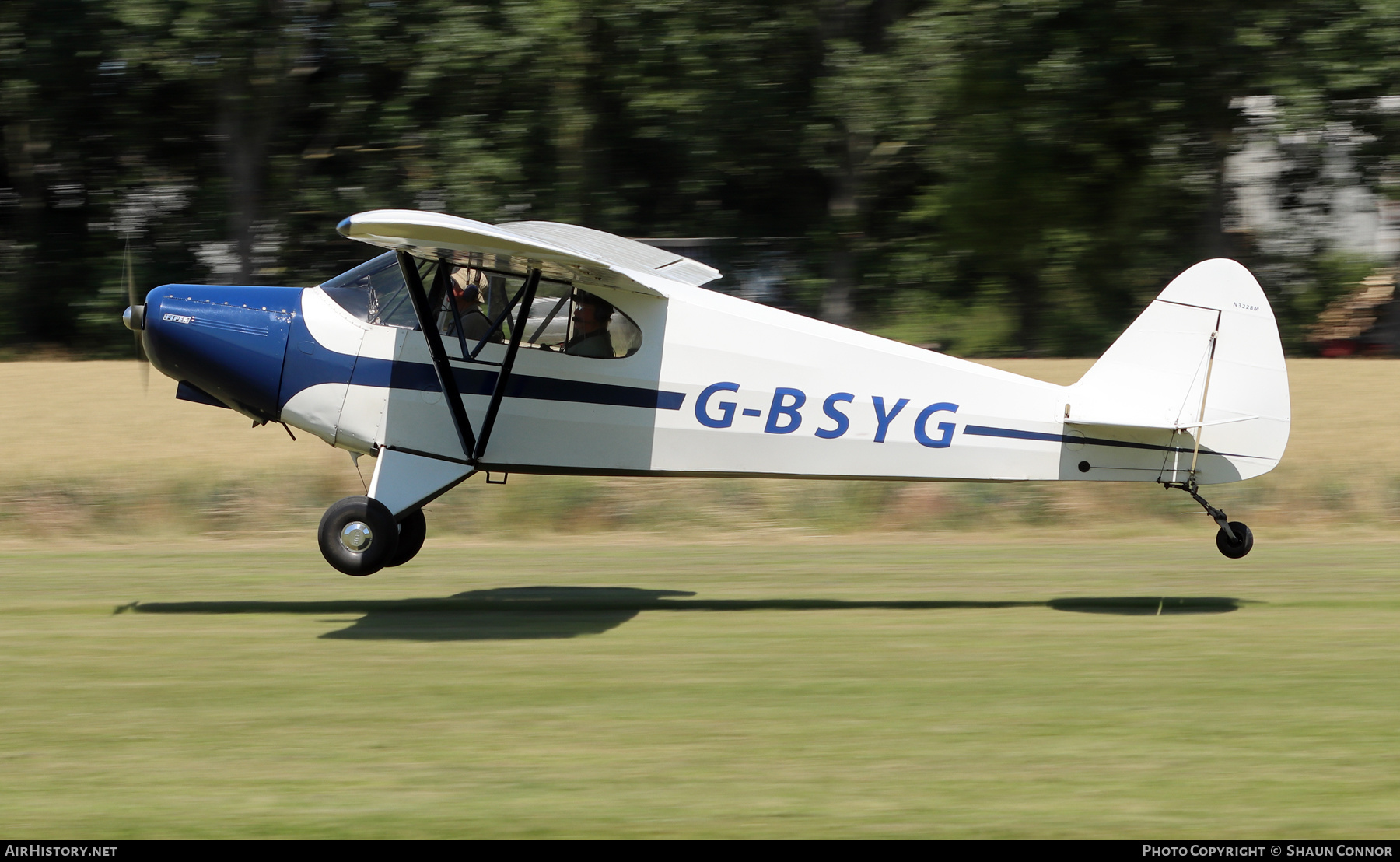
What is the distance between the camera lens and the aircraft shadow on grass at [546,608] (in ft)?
26.0

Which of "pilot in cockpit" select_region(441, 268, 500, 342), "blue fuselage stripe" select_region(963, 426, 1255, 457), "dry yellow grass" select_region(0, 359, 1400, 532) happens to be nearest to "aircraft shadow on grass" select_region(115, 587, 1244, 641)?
"blue fuselage stripe" select_region(963, 426, 1255, 457)

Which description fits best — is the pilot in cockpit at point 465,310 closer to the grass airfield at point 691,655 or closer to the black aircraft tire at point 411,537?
the black aircraft tire at point 411,537

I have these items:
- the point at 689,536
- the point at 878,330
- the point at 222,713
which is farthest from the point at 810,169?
the point at 222,713

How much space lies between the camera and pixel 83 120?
1967 centimetres

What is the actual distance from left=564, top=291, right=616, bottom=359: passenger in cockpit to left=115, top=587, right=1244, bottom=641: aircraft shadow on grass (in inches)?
67.2

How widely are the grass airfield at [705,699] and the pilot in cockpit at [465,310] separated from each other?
184 centimetres

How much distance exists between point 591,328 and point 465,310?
2.63ft

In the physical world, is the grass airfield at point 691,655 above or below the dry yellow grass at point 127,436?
above

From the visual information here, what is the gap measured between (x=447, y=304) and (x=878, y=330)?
11657mm

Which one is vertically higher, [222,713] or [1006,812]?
[1006,812]

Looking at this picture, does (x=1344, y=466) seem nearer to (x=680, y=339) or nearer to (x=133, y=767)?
(x=680, y=339)

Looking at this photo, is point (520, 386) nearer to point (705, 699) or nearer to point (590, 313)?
point (590, 313)

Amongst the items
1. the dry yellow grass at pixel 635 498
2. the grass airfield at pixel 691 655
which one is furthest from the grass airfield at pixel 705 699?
the dry yellow grass at pixel 635 498

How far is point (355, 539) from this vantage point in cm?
766
